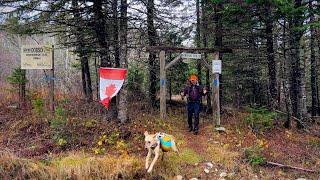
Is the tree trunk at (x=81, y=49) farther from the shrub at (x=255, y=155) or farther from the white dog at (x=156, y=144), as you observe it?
the shrub at (x=255, y=155)

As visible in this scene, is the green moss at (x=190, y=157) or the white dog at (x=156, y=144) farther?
the green moss at (x=190, y=157)

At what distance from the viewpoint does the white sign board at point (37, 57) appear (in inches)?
464

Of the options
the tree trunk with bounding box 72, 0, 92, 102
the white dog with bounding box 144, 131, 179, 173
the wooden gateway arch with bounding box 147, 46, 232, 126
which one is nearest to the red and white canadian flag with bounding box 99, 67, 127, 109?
the wooden gateway arch with bounding box 147, 46, 232, 126

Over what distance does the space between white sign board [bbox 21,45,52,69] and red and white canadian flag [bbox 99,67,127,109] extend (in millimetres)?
2380

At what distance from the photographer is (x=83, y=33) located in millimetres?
12156

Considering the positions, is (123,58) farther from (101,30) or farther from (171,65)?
(171,65)

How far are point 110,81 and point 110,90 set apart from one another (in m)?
0.28

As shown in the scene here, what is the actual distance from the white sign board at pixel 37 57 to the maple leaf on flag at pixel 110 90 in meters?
A: 2.59

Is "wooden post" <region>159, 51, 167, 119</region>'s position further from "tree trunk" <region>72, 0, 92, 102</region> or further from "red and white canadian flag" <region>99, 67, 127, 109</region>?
"tree trunk" <region>72, 0, 92, 102</region>

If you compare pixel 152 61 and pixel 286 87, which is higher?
pixel 152 61

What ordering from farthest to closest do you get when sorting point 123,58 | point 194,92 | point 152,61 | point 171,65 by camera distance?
point 152,61 → point 171,65 → point 194,92 → point 123,58

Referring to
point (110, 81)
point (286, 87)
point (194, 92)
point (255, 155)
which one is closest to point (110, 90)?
point (110, 81)

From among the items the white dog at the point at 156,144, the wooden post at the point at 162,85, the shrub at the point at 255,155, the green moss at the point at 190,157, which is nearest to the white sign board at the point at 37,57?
the wooden post at the point at 162,85

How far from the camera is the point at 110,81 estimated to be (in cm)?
1059
